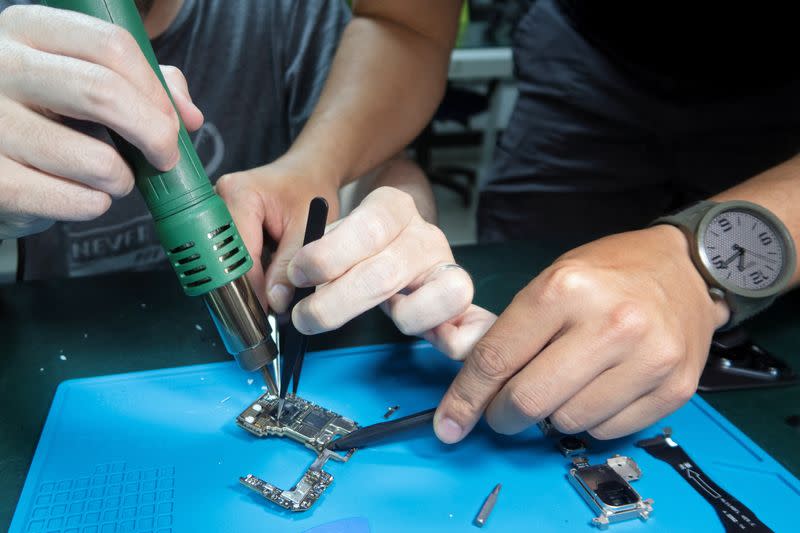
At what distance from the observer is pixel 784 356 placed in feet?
2.41

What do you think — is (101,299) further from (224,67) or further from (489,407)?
(489,407)

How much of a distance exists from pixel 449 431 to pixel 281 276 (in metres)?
0.26

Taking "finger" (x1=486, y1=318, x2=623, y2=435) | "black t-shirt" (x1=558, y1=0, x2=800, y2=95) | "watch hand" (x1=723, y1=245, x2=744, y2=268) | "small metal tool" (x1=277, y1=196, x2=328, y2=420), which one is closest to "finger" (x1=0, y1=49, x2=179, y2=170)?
"small metal tool" (x1=277, y1=196, x2=328, y2=420)

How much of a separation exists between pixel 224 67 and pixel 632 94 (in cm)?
80

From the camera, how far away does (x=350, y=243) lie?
57cm

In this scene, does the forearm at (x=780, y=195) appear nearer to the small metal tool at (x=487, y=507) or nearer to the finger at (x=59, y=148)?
the small metal tool at (x=487, y=507)

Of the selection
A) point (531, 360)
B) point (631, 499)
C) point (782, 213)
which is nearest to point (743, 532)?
point (631, 499)

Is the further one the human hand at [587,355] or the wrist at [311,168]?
the wrist at [311,168]

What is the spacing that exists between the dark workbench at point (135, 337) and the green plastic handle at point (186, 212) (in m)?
0.26

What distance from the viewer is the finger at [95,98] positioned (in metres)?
0.44

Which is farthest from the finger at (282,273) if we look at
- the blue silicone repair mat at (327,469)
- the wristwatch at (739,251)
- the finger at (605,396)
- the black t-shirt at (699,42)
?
the black t-shirt at (699,42)

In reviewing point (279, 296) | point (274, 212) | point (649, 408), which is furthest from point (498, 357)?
point (274, 212)

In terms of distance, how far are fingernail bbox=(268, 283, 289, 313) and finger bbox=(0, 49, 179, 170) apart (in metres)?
0.23

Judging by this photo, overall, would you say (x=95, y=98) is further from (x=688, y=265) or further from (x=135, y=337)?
(x=688, y=265)
